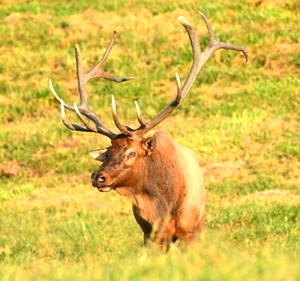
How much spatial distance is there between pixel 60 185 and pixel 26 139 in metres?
1.98

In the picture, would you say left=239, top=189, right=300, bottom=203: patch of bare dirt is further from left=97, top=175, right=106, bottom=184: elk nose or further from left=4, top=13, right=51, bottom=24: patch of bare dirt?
left=4, top=13, right=51, bottom=24: patch of bare dirt

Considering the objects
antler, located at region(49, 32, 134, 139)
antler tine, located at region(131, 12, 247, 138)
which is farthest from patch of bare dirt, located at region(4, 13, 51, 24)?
antler tine, located at region(131, 12, 247, 138)

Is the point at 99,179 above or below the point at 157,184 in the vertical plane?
above

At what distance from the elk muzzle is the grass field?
588 mm

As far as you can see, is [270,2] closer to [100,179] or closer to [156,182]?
[156,182]

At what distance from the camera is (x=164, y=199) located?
10898mm

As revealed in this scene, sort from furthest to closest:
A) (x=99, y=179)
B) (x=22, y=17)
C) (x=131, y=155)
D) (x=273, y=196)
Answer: (x=22, y=17) → (x=273, y=196) → (x=131, y=155) → (x=99, y=179)

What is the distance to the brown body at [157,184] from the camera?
1074 cm

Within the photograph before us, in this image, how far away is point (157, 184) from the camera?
10953 millimetres

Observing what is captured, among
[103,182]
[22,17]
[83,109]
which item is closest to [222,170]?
[83,109]

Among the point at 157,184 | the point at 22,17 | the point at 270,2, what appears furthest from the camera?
the point at 22,17

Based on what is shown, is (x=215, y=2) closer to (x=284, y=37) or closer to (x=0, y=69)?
(x=284, y=37)

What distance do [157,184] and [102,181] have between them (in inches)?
26.6

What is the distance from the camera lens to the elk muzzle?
1044 cm
